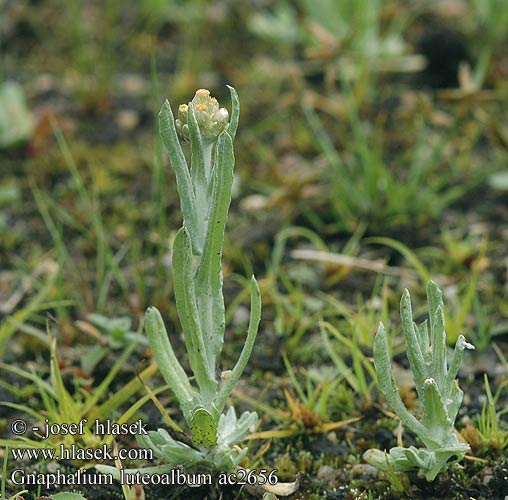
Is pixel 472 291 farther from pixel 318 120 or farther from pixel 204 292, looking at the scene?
pixel 318 120

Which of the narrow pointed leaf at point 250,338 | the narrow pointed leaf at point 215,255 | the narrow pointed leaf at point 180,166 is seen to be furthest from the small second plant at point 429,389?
the narrow pointed leaf at point 180,166

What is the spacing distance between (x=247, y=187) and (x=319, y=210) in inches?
14.9

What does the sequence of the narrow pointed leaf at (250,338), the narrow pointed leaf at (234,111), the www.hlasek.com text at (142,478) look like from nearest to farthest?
the narrow pointed leaf at (234,111), the narrow pointed leaf at (250,338), the www.hlasek.com text at (142,478)

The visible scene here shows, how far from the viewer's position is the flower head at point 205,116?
71.9 inches

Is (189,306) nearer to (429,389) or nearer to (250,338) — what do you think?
(250,338)

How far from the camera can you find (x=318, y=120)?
380cm

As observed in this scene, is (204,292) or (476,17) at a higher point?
(476,17)

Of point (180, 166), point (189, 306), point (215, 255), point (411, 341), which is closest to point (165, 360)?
point (189, 306)

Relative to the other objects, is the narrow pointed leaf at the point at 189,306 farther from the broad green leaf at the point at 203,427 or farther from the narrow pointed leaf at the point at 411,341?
the narrow pointed leaf at the point at 411,341

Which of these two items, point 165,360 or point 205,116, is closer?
point 205,116

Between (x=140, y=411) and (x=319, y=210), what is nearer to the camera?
(x=140, y=411)

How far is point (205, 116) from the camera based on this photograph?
5.99 ft

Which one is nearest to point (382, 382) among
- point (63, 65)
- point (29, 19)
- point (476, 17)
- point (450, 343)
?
point (450, 343)

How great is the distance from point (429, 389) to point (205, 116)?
2.61 feet
